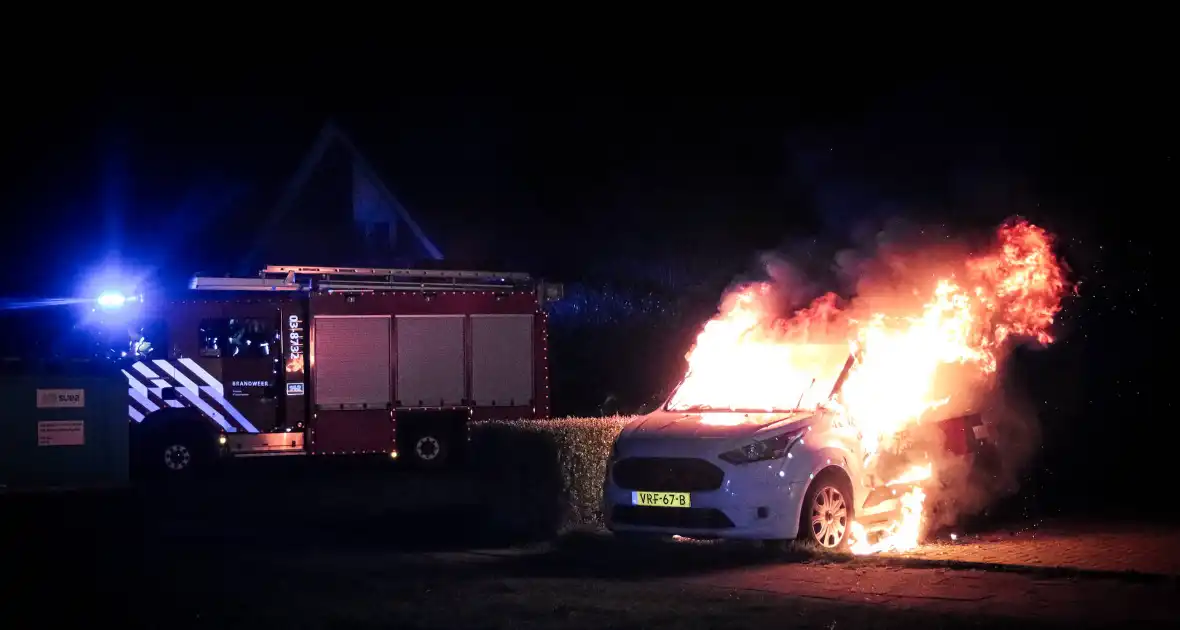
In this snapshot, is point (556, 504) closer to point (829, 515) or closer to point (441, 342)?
point (829, 515)

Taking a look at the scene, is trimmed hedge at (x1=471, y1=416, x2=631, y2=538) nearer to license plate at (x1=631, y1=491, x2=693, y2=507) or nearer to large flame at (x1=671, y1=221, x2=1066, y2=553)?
large flame at (x1=671, y1=221, x2=1066, y2=553)

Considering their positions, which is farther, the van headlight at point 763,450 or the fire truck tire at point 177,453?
the fire truck tire at point 177,453

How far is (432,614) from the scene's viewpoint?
30.5 ft

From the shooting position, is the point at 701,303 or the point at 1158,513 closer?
the point at 1158,513

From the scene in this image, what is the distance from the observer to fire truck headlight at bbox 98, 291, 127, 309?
21.3m

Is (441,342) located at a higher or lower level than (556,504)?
higher

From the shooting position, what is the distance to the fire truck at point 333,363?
850 inches

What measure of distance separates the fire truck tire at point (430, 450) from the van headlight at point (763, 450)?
1212cm

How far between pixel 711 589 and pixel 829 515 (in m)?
1.90

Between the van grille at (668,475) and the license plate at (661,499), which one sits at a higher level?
the van grille at (668,475)

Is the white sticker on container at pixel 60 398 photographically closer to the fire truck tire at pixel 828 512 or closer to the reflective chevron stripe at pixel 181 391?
the reflective chevron stripe at pixel 181 391

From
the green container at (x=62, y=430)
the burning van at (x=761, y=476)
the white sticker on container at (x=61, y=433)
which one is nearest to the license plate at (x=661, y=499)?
the burning van at (x=761, y=476)

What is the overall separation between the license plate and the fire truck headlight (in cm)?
1240

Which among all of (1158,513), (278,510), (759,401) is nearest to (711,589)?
(759,401)
